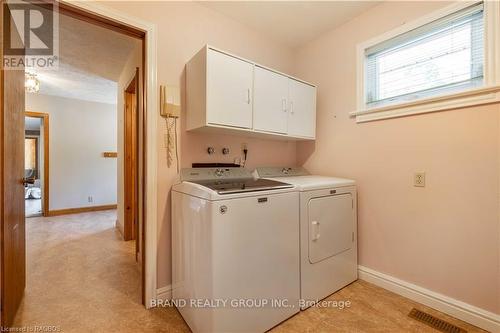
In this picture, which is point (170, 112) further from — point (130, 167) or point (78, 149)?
point (78, 149)

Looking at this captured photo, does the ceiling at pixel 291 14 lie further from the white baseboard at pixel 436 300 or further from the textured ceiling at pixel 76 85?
the textured ceiling at pixel 76 85

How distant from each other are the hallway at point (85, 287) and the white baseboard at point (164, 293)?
0.09 m

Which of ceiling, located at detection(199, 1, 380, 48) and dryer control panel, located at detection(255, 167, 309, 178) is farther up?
ceiling, located at detection(199, 1, 380, 48)

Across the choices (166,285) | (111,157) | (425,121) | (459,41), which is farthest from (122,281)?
(111,157)

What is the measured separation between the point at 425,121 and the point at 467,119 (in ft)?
0.78

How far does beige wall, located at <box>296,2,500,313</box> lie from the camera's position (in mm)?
1517

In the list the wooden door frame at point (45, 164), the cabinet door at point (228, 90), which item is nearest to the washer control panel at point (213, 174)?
the cabinet door at point (228, 90)

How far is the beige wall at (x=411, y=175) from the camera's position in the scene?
1.52 m

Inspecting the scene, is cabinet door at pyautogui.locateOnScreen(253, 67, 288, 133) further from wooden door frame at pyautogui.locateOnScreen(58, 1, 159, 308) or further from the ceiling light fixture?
the ceiling light fixture

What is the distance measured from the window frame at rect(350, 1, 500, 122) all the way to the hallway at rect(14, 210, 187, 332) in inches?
90.3

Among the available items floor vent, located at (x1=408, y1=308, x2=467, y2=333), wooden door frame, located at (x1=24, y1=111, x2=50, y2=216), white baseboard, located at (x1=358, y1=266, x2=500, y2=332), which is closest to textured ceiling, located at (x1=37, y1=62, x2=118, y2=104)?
wooden door frame, located at (x1=24, y1=111, x2=50, y2=216)

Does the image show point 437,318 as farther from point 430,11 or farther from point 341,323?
point 430,11

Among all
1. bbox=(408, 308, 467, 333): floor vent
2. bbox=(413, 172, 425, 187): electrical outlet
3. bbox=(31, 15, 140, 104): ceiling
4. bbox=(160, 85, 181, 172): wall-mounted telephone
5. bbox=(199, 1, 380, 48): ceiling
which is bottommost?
bbox=(408, 308, 467, 333): floor vent

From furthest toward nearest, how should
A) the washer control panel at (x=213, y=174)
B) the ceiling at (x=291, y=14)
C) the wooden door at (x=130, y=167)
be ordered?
the wooden door at (x=130, y=167) → the ceiling at (x=291, y=14) → the washer control panel at (x=213, y=174)
